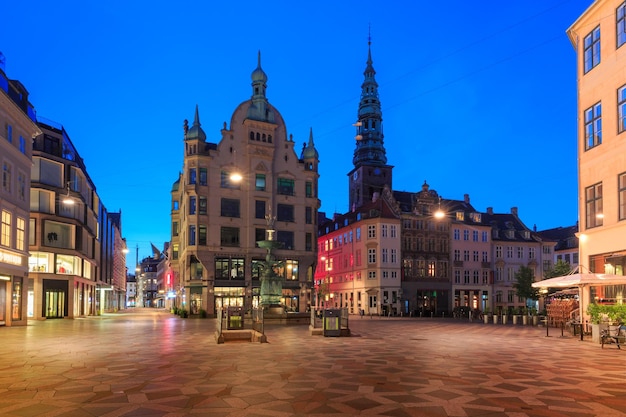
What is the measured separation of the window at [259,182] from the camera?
2564 inches

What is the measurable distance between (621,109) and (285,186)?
44.5 metres

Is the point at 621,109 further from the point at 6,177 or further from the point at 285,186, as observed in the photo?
the point at 285,186

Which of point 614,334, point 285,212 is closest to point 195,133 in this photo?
point 285,212

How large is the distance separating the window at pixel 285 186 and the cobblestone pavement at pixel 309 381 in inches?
1805

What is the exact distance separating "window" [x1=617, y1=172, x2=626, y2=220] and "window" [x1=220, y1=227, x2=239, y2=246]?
43.7m

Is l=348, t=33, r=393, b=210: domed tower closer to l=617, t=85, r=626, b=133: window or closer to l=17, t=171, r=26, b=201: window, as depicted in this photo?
l=17, t=171, r=26, b=201: window

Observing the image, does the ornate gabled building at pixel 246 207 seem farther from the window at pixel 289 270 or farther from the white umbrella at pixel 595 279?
the white umbrella at pixel 595 279

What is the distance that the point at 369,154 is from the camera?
98.0 meters

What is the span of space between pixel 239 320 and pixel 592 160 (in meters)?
19.1

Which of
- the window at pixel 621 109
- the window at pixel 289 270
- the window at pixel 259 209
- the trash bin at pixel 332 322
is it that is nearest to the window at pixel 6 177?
the trash bin at pixel 332 322

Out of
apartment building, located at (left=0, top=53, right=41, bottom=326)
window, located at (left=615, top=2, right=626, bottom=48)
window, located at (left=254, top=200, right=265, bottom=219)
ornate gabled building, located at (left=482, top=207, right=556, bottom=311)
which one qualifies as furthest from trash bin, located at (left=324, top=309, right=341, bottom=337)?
ornate gabled building, located at (left=482, top=207, right=556, bottom=311)

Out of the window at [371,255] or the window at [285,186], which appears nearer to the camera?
the window at [285,186]

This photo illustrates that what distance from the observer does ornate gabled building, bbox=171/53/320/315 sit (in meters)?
61.9

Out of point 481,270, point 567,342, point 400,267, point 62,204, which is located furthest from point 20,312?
point 481,270
